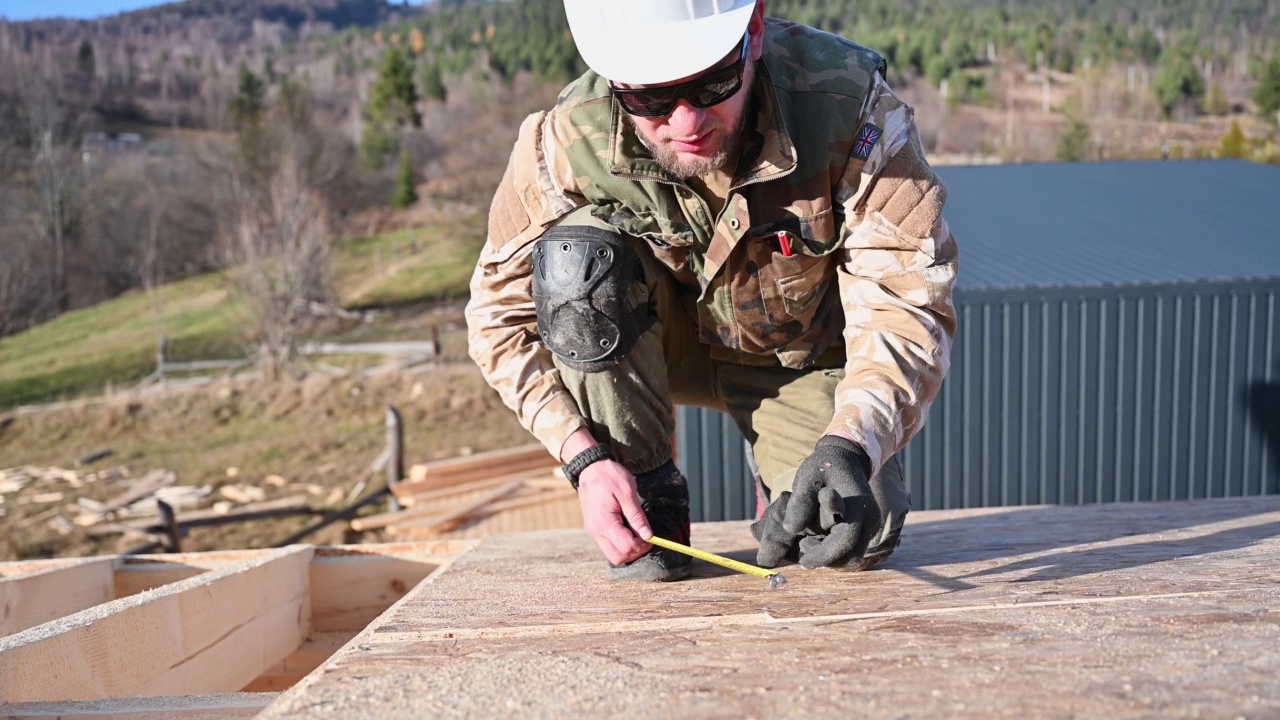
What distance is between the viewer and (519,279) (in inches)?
110

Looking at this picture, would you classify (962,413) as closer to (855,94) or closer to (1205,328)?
(1205,328)

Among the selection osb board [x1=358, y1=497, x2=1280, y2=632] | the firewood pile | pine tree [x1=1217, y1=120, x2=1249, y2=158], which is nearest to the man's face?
osb board [x1=358, y1=497, x2=1280, y2=632]

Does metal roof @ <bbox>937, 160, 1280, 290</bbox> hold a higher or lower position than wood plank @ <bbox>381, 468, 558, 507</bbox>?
higher

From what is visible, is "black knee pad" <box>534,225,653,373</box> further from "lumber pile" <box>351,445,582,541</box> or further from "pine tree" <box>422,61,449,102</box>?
"pine tree" <box>422,61,449,102</box>

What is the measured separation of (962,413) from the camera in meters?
9.16

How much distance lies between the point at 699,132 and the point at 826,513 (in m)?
0.92

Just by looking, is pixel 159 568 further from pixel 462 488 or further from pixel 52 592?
pixel 462 488

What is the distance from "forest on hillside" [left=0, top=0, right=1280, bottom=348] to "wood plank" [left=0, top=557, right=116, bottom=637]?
714 inches

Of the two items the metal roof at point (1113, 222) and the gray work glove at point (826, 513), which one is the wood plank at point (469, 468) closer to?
the metal roof at point (1113, 222)

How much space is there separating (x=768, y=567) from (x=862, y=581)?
0.71ft

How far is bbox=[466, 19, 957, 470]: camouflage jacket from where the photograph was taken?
8.12 ft

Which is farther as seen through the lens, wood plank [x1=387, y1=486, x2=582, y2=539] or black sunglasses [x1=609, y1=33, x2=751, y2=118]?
wood plank [x1=387, y1=486, x2=582, y2=539]

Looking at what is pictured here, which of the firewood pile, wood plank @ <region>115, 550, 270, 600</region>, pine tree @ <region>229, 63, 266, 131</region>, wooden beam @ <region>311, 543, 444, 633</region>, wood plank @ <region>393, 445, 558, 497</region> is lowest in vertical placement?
the firewood pile

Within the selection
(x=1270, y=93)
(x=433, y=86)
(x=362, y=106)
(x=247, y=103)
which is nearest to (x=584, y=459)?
(x=247, y=103)
